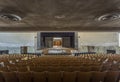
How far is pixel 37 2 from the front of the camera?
6379 millimetres

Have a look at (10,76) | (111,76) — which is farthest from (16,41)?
(111,76)

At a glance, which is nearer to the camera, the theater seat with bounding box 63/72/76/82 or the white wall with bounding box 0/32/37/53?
the theater seat with bounding box 63/72/76/82

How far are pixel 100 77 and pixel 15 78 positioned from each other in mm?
1812

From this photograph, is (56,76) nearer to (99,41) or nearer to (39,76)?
(39,76)

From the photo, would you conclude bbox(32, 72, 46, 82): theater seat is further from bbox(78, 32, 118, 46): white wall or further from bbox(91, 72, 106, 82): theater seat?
bbox(78, 32, 118, 46): white wall

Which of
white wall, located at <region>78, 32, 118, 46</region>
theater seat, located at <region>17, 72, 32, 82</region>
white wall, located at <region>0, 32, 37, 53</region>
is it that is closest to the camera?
theater seat, located at <region>17, 72, 32, 82</region>

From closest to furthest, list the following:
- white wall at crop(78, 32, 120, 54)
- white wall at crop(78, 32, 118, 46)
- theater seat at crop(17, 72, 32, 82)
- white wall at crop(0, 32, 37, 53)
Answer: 1. theater seat at crop(17, 72, 32, 82)
2. white wall at crop(78, 32, 120, 54)
3. white wall at crop(0, 32, 37, 53)
4. white wall at crop(78, 32, 118, 46)

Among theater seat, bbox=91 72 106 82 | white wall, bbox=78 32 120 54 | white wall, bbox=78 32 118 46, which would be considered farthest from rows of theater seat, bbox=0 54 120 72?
white wall, bbox=78 32 118 46

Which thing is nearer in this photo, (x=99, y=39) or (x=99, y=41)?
(x=99, y=41)

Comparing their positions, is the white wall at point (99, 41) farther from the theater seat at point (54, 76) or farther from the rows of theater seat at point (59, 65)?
the theater seat at point (54, 76)

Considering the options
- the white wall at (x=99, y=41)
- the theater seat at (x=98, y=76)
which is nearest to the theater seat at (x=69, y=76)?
the theater seat at (x=98, y=76)

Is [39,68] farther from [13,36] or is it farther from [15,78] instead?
[13,36]

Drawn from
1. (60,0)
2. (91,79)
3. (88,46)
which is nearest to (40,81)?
(91,79)

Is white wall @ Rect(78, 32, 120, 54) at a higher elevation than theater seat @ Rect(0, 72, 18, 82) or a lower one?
higher
